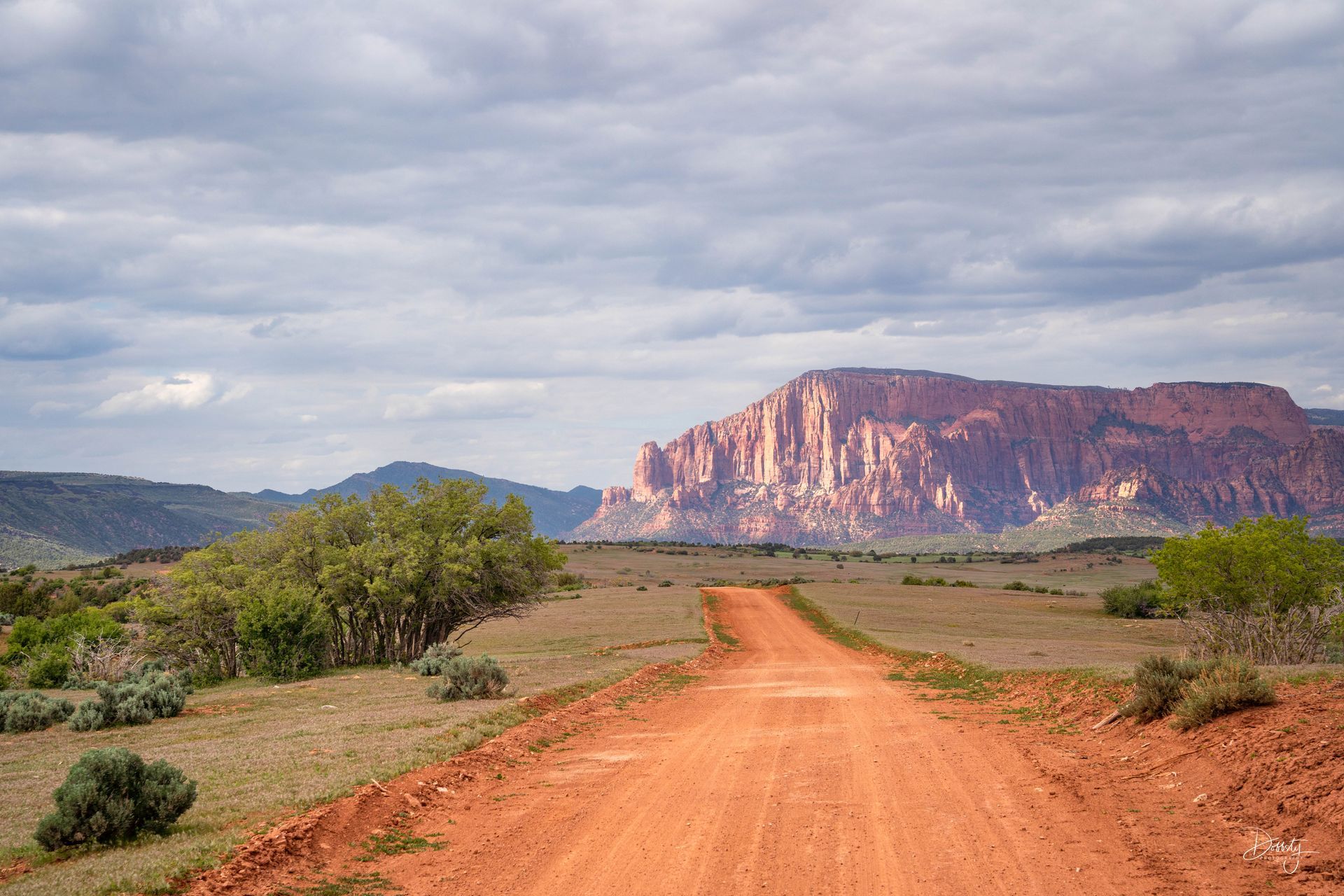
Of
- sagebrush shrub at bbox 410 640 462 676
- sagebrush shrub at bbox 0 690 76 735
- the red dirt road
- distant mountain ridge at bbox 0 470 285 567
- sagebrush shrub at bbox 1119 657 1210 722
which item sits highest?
distant mountain ridge at bbox 0 470 285 567

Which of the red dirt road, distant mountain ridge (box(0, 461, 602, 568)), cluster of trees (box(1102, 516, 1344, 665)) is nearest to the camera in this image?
the red dirt road

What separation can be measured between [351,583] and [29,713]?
12.9 m

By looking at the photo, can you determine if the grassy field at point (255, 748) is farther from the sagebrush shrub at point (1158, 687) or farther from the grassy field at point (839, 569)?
the grassy field at point (839, 569)

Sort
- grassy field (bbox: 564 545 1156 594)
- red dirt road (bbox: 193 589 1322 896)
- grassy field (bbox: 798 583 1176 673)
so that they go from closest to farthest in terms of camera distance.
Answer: red dirt road (bbox: 193 589 1322 896), grassy field (bbox: 798 583 1176 673), grassy field (bbox: 564 545 1156 594)

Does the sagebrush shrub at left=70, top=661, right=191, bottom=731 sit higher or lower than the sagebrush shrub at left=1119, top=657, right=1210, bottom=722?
lower

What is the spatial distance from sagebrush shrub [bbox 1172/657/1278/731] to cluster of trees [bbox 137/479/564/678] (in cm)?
2464

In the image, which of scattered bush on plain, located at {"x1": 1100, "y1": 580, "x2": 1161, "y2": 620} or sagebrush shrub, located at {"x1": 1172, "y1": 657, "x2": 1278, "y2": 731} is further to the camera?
scattered bush on plain, located at {"x1": 1100, "y1": 580, "x2": 1161, "y2": 620}

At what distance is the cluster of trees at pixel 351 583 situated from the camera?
3127 cm

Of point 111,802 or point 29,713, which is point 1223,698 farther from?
point 29,713

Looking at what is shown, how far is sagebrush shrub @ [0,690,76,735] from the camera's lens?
774 inches

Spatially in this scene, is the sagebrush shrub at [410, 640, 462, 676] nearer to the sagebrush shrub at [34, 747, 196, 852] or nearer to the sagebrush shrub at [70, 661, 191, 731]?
the sagebrush shrub at [70, 661, 191, 731]

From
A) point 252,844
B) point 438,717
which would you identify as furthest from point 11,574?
point 252,844

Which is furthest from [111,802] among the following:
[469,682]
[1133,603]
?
[1133,603]

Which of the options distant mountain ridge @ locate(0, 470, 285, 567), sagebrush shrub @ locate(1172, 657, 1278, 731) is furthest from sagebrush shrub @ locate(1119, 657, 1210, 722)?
distant mountain ridge @ locate(0, 470, 285, 567)
